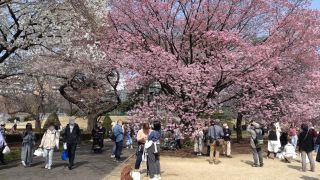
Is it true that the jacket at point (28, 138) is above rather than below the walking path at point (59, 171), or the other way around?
above

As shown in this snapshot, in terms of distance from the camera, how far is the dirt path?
46.1ft

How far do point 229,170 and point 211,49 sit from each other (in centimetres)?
888

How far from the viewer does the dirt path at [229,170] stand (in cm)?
1405

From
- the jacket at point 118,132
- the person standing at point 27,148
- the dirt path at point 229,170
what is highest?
the jacket at point 118,132

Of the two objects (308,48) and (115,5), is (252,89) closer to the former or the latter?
(308,48)

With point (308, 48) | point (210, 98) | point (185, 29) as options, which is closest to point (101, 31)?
point (185, 29)

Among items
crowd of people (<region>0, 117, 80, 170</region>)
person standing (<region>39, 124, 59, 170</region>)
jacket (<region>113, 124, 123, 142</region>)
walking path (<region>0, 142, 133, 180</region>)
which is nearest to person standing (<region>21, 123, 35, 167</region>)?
crowd of people (<region>0, 117, 80, 170</region>)

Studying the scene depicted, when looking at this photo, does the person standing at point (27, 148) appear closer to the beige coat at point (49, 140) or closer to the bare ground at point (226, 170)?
the beige coat at point (49, 140)

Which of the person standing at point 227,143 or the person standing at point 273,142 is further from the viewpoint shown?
the person standing at point 227,143

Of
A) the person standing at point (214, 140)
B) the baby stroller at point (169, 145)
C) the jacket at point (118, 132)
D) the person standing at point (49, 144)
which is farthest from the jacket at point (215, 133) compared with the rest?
the person standing at point (49, 144)

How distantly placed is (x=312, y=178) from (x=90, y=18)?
1125cm

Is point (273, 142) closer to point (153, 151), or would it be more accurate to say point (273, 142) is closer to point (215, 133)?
point (215, 133)

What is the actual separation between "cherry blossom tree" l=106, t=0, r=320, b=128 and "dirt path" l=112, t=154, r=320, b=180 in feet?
11.8

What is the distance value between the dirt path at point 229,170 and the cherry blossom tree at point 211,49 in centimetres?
359
